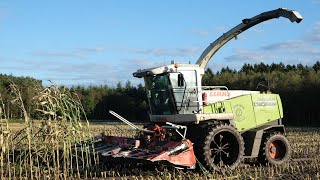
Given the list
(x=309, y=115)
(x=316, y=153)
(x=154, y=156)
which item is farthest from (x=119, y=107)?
(x=154, y=156)

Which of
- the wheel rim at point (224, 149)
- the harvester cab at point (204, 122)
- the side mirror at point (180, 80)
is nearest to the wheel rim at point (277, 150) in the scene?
the harvester cab at point (204, 122)

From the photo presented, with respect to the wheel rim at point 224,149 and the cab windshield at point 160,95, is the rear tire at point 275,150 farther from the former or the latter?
the cab windshield at point 160,95

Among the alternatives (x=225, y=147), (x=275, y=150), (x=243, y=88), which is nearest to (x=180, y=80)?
(x=225, y=147)

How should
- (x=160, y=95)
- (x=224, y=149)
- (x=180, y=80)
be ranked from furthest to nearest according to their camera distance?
(x=160, y=95) < (x=224, y=149) < (x=180, y=80)

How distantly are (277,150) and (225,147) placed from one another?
2.21 m

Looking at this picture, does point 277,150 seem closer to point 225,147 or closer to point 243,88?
point 225,147

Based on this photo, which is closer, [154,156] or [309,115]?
[154,156]

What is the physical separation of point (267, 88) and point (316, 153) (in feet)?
10.1

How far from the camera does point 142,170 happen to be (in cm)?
1072

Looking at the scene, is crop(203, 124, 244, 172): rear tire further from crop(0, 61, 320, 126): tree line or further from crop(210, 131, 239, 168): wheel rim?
crop(0, 61, 320, 126): tree line

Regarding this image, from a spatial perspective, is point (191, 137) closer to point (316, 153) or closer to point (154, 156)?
point (154, 156)

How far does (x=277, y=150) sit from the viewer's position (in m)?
12.1

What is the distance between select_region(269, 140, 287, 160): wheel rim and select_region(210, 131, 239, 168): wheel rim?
5.89 ft

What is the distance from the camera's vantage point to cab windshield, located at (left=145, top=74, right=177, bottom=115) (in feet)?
36.1
